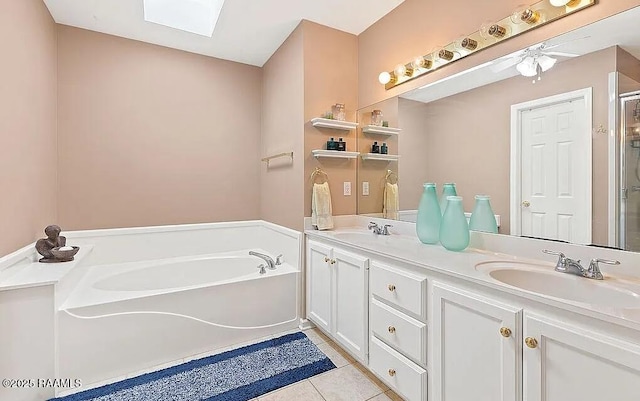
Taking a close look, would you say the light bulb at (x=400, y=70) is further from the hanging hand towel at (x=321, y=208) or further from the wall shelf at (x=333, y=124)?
the hanging hand towel at (x=321, y=208)

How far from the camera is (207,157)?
3.23 meters

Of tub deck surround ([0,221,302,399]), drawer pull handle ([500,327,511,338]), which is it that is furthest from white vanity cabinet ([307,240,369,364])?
drawer pull handle ([500,327,511,338])

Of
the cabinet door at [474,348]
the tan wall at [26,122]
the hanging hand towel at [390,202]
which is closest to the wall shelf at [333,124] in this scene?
the hanging hand towel at [390,202]

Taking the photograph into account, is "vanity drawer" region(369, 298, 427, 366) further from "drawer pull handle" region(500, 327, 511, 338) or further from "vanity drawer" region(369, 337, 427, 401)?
"drawer pull handle" region(500, 327, 511, 338)

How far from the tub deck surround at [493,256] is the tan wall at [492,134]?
9cm

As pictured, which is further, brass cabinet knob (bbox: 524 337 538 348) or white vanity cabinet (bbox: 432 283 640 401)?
brass cabinet knob (bbox: 524 337 538 348)

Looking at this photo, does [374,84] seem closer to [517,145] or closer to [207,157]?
[517,145]

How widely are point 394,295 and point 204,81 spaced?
2.87 m

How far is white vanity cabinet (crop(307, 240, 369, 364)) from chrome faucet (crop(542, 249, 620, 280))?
36.7 inches

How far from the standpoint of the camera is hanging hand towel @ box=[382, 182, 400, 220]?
2.36m

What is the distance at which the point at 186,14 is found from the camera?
2.60 meters

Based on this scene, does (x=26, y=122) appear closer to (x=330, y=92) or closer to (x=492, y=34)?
(x=330, y=92)

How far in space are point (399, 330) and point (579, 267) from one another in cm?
84

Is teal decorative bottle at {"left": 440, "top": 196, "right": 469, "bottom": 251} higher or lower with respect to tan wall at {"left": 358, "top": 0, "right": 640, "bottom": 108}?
lower
